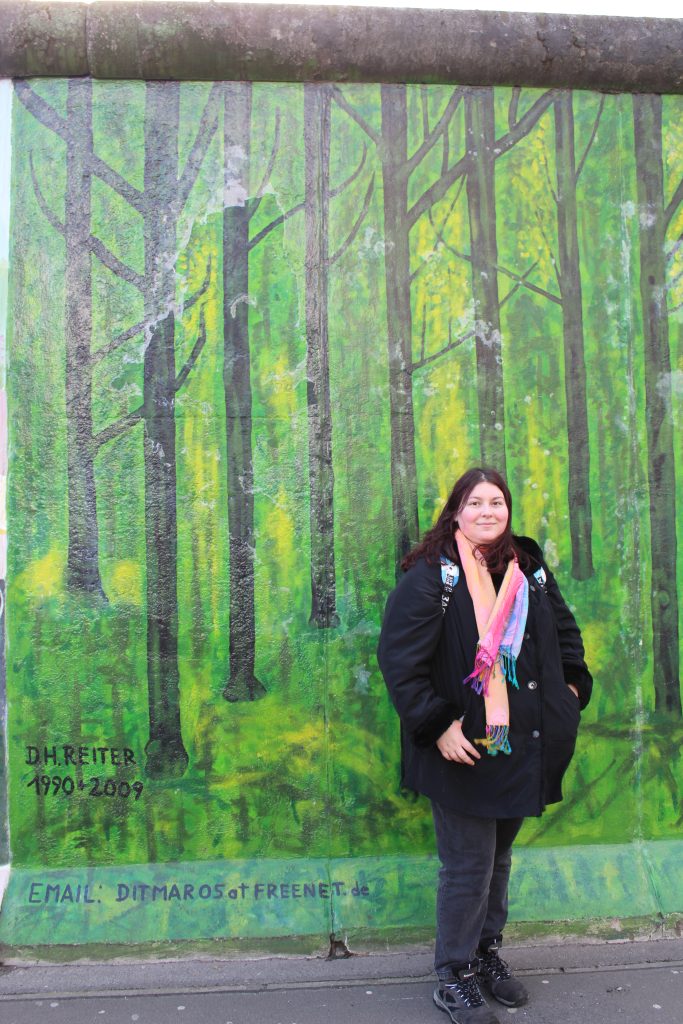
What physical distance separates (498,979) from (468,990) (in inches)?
8.0

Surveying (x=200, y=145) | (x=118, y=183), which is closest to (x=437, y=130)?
(x=200, y=145)

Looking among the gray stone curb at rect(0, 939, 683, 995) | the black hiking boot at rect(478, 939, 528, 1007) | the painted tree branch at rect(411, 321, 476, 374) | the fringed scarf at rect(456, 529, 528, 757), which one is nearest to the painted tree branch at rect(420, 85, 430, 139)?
the painted tree branch at rect(411, 321, 476, 374)

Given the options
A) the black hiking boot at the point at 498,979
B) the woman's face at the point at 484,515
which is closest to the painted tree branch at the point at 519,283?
the woman's face at the point at 484,515

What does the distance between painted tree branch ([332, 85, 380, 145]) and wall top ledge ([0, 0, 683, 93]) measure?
6 centimetres

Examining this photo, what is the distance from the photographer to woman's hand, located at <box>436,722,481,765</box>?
2727 mm

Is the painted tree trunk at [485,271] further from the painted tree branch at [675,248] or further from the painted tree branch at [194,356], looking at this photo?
the painted tree branch at [194,356]

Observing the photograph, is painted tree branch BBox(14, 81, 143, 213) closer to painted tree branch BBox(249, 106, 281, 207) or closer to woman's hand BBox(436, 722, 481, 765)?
painted tree branch BBox(249, 106, 281, 207)

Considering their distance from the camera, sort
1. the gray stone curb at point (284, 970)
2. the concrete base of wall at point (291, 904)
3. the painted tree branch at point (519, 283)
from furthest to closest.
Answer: the painted tree branch at point (519, 283) → the concrete base of wall at point (291, 904) → the gray stone curb at point (284, 970)

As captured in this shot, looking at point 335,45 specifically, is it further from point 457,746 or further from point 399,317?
point 457,746

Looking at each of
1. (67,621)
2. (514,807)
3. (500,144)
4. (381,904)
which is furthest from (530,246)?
(381,904)

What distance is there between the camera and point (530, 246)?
3.71 metres

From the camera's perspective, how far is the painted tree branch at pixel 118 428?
3521 millimetres

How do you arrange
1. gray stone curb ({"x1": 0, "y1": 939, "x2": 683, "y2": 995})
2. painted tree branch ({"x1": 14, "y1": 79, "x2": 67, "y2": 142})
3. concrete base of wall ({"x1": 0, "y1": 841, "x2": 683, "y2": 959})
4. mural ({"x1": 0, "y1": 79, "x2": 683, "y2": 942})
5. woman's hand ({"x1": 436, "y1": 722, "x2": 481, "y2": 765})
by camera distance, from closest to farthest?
woman's hand ({"x1": 436, "y1": 722, "x2": 481, "y2": 765}), gray stone curb ({"x1": 0, "y1": 939, "x2": 683, "y2": 995}), concrete base of wall ({"x1": 0, "y1": 841, "x2": 683, "y2": 959}), mural ({"x1": 0, "y1": 79, "x2": 683, "y2": 942}), painted tree branch ({"x1": 14, "y1": 79, "x2": 67, "y2": 142})

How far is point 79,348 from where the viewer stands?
3.55 metres
